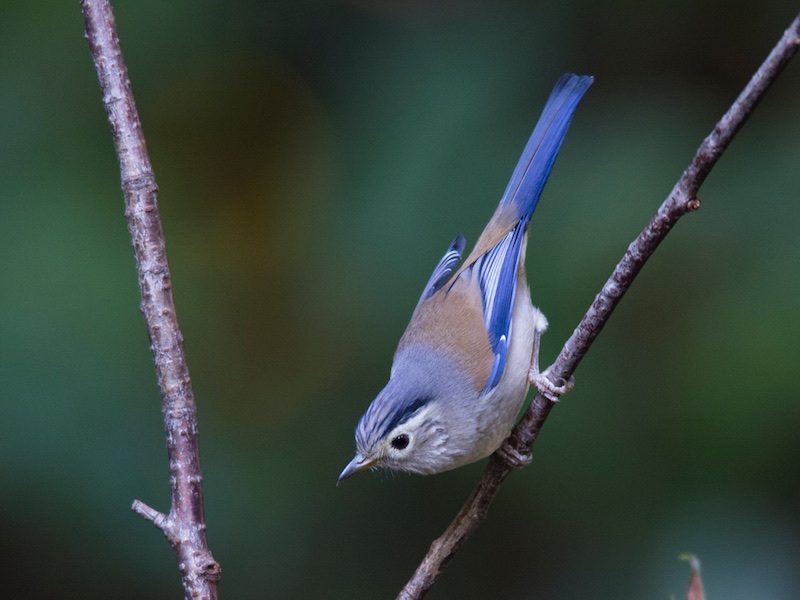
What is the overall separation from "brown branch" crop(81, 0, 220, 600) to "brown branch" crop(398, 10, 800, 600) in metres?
0.55

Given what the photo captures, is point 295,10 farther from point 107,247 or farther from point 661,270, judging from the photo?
point 661,270

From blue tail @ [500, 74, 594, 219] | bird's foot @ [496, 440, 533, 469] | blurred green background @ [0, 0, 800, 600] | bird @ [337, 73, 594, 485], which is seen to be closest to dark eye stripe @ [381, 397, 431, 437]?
bird @ [337, 73, 594, 485]

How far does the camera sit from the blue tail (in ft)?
10.3

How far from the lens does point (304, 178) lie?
3.95 meters

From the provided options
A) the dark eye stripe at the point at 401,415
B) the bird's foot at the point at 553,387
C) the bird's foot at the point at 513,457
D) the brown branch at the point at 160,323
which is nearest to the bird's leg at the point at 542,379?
the bird's foot at the point at 553,387

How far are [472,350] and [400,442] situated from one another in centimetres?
45

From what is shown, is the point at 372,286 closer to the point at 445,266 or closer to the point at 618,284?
the point at 445,266

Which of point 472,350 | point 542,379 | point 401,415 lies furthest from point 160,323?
point 472,350

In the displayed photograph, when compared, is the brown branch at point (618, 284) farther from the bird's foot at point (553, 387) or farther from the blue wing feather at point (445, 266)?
the blue wing feather at point (445, 266)

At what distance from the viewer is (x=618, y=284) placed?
205cm

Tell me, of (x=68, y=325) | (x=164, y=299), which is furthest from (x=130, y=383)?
(x=164, y=299)

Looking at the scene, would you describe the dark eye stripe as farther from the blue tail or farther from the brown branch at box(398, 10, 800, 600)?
the blue tail

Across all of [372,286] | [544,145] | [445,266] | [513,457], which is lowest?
[513,457]

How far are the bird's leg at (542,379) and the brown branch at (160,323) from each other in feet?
3.09
